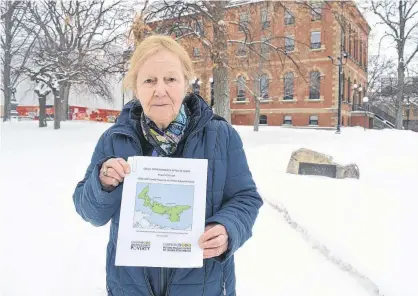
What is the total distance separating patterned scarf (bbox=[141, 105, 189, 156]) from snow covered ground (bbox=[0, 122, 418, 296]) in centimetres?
240

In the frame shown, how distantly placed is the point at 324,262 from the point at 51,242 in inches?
136

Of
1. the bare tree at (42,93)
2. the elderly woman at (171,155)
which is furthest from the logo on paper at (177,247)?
the bare tree at (42,93)

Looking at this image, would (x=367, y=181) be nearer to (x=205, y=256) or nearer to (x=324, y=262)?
(x=324, y=262)

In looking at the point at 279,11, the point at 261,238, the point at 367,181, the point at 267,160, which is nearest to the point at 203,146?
the point at 261,238

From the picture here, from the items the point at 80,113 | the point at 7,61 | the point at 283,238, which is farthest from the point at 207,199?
the point at 80,113

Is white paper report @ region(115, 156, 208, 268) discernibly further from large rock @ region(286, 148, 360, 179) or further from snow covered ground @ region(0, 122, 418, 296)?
large rock @ region(286, 148, 360, 179)

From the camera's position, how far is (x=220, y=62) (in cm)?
1273

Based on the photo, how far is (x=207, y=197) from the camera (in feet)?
5.83

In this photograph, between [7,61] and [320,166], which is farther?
[7,61]

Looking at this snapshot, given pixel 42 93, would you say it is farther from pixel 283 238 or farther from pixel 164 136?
pixel 164 136

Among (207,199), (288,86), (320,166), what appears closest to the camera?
(207,199)

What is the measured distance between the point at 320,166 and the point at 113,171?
25.6 ft

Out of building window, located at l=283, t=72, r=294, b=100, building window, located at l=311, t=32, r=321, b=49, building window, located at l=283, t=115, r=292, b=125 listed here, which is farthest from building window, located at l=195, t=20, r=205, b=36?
building window, located at l=283, t=115, r=292, b=125

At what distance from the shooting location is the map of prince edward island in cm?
164
